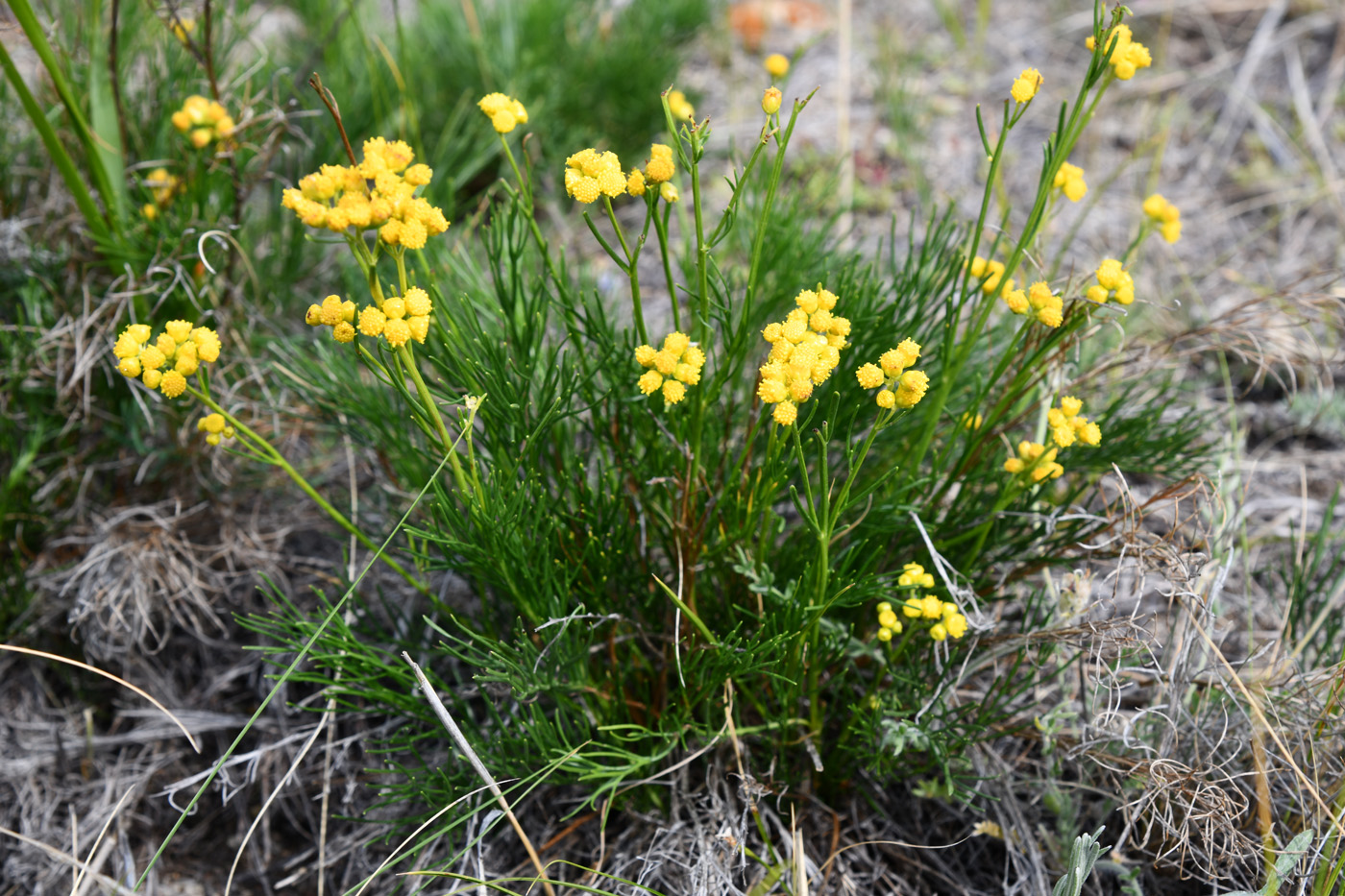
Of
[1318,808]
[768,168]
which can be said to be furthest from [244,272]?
[1318,808]

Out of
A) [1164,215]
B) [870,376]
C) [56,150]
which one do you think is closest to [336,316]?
[870,376]

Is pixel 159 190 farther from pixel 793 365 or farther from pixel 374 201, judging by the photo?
pixel 793 365

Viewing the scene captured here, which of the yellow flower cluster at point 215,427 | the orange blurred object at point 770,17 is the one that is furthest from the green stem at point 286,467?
the orange blurred object at point 770,17

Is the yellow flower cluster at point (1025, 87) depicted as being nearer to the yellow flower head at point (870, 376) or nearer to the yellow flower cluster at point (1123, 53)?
the yellow flower cluster at point (1123, 53)

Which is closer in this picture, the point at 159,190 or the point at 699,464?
the point at 699,464

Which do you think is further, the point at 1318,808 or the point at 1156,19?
the point at 1156,19

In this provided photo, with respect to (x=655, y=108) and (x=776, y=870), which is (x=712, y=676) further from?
(x=655, y=108)

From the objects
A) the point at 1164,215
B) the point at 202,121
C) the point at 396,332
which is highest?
the point at 202,121

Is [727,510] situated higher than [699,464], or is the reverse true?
[699,464]
